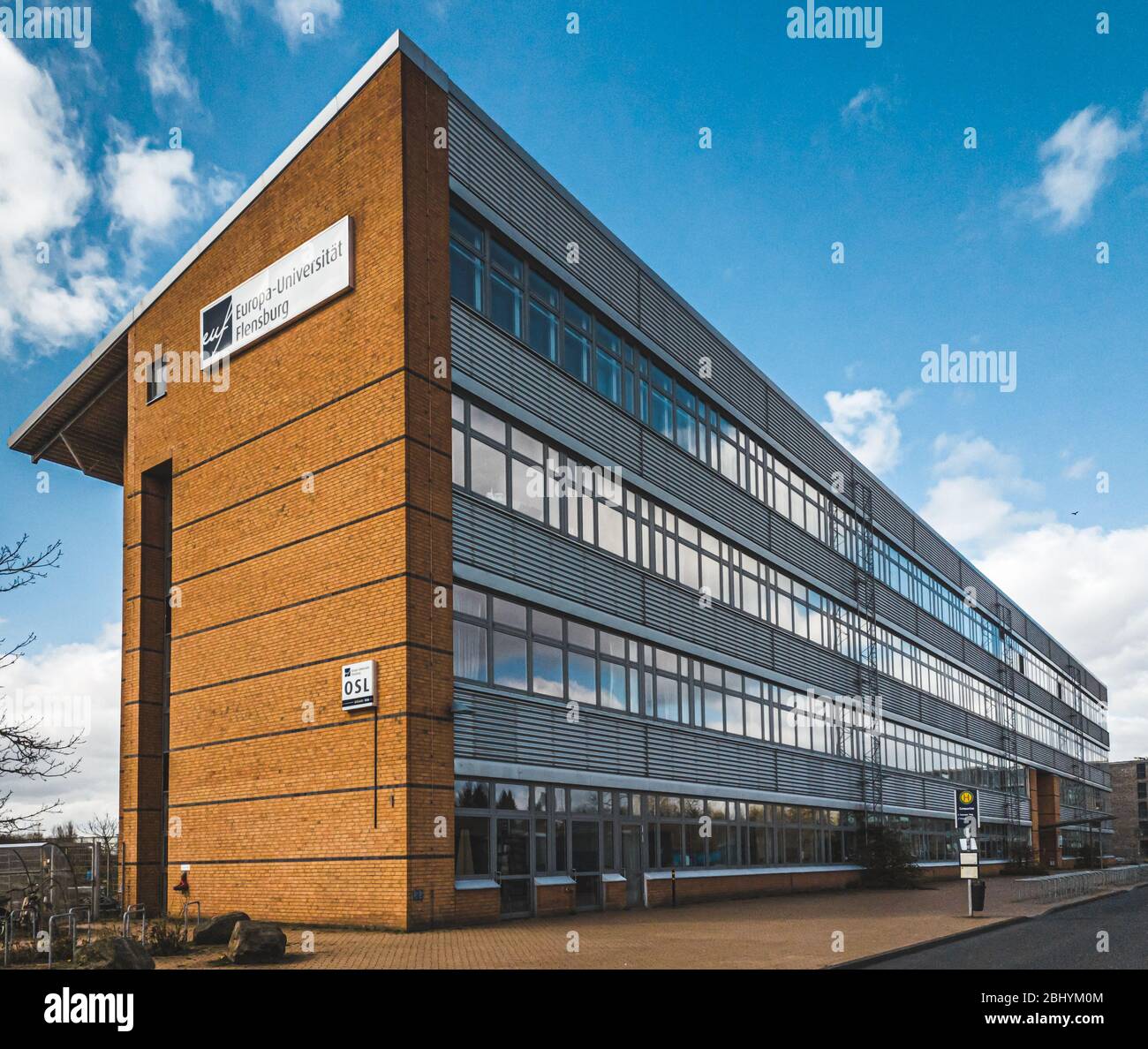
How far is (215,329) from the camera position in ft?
89.6

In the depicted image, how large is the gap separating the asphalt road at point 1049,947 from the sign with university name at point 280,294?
15803 millimetres

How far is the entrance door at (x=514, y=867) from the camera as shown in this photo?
22.2 metres

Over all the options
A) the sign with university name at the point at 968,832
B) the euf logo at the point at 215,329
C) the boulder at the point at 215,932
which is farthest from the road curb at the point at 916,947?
the euf logo at the point at 215,329

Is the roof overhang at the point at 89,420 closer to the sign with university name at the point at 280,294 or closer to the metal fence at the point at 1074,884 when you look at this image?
the sign with university name at the point at 280,294

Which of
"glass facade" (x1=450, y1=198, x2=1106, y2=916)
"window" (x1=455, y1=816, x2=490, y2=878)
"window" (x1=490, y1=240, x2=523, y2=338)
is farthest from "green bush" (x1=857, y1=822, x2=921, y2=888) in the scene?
"window" (x1=490, y1=240, x2=523, y2=338)

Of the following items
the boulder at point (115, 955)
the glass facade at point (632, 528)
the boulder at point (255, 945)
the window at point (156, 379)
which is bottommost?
the boulder at point (255, 945)

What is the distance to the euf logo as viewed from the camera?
88.0 feet

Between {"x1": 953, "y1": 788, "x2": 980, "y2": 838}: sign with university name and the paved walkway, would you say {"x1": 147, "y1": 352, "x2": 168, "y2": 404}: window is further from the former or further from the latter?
{"x1": 953, "y1": 788, "x2": 980, "y2": 838}: sign with university name

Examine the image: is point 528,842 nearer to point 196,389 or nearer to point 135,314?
point 196,389

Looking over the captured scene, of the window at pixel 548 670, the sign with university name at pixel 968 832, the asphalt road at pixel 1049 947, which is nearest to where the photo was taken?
the asphalt road at pixel 1049 947

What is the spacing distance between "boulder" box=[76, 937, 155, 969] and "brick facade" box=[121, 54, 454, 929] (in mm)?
6129

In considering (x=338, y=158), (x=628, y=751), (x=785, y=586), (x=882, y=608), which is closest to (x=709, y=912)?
(x=628, y=751)

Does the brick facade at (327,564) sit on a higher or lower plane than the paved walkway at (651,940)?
higher

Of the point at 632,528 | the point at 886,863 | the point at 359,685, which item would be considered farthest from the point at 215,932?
the point at 886,863
